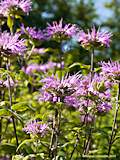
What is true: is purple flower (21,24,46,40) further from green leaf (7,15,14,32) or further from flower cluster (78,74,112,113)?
flower cluster (78,74,112,113)

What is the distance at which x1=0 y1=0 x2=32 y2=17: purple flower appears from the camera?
2881 millimetres

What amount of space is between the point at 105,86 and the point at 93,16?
17.1 meters

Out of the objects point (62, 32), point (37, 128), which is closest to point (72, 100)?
point (37, 128)

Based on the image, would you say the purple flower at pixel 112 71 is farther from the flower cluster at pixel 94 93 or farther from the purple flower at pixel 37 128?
the purple flower at pixel 37 128

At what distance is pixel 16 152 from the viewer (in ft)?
8.13

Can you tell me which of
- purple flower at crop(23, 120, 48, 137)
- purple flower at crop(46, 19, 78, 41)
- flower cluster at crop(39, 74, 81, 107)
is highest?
purple flower at crop(46, 19, 78, 41)

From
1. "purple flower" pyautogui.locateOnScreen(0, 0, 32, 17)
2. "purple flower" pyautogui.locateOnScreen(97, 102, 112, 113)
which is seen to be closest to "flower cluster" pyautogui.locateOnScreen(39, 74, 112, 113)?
"purple flower" pyautogui.locateOnScreen(97, 102, 112, 113)

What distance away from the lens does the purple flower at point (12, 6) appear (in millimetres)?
2881

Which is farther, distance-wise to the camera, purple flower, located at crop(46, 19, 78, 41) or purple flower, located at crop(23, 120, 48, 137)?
purple flower, located at crop(46, 19, 78, 41)

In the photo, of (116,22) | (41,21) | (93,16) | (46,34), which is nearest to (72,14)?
(93,16)

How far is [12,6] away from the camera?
9.52 feet

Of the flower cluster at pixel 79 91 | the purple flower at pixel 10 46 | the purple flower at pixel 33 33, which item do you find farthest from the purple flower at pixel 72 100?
the purple flower at pixel 33 33

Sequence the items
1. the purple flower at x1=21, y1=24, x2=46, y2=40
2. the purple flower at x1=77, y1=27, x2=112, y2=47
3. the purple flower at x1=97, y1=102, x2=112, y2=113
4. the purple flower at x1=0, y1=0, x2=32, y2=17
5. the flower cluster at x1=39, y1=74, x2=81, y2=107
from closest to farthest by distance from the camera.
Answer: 1. the flower cluster at x1=39, y1=74, x2=81, y2=107
2. the purple flower at x1=97, y1=102, x2=112, y2=113
3. the purple flower at x1=77, y1=27, x2=112, y2=47
4. the purple flower at x1=0, y1=0, x2=32, y2=17
5. the purple flower at x1=21, y1=24, x2=46, y2=40

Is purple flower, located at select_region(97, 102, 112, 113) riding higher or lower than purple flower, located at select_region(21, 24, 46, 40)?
lower
